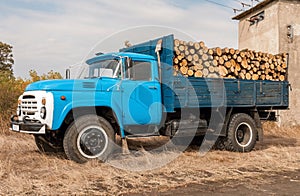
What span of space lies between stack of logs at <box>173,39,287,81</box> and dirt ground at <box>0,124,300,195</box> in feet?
6.97

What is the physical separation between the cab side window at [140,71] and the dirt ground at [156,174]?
1823mm

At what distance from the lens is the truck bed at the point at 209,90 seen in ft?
25.6

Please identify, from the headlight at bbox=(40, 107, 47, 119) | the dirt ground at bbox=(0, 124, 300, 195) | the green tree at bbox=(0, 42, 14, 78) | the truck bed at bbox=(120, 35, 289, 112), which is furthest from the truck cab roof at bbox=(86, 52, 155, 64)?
the green tree at bbox=(0, 42, 14, 78)

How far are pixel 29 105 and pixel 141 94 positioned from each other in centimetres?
239

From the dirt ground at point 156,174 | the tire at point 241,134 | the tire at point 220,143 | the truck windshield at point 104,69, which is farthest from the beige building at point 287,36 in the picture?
the truck windshield at point 104,69

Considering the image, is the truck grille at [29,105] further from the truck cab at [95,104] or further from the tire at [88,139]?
the tire at [88,139]

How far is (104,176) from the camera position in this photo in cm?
573

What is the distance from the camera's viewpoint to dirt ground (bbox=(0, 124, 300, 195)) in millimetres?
4918

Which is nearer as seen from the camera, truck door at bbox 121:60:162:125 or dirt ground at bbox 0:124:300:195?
dirt ground at bbox 0:124:300:195

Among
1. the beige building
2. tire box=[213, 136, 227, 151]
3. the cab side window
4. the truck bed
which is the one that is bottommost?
tire box=[213, 136, 227, 151]

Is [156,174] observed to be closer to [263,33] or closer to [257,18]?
[263,33]

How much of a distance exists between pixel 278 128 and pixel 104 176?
11030 millimetres

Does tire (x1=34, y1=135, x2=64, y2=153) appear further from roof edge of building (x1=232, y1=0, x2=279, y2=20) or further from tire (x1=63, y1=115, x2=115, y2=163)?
roof edge of building (x1=232, y1=0, x2=279, y2=20)

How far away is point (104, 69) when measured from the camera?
297 inches
